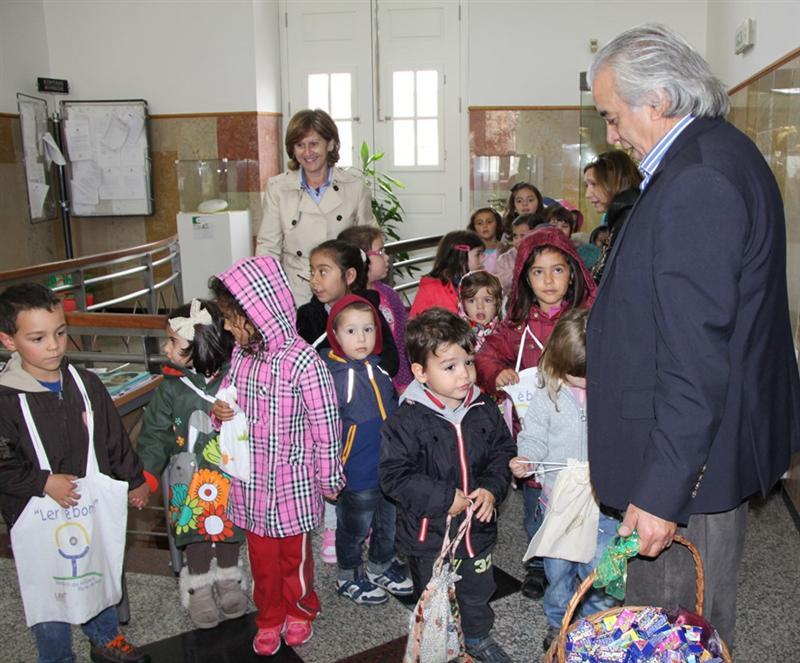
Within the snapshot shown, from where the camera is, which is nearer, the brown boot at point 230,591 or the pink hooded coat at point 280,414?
the pink hooded coat at point 280,414

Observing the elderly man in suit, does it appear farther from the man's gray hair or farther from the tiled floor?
the tiled floor

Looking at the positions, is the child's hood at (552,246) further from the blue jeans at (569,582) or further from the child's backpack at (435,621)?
the child's backpack at (435,621)

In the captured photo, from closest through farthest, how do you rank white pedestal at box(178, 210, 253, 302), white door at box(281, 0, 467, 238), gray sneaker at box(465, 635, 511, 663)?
gray sneaker at box(465, 635, 511, 663) < white pedestal at box(178, 210, 253, 302) < white door at box(281, 0, 467, 238)

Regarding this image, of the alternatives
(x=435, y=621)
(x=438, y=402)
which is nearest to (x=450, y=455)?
(x=438, y=402)

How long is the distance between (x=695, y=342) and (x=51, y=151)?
320 inches

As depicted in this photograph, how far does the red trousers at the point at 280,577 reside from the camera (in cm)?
224

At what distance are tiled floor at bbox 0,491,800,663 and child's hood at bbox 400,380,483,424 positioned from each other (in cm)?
74

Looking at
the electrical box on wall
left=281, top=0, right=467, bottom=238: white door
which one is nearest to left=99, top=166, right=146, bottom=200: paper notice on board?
left=281, top=0, right=467, bottom=238: white door

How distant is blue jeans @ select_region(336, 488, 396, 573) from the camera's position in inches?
97.0

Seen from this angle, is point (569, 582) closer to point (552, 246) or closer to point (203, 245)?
point (552, 246)

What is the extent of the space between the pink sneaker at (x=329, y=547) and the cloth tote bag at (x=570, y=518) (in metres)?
0.94

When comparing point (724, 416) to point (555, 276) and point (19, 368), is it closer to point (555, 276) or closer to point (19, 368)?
point (555, 276)

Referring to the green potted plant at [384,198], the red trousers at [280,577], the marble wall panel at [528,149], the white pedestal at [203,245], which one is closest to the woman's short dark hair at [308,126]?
the red trousers at [280,577]

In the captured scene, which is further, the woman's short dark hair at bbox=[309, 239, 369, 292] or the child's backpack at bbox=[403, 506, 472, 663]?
the woman's short dark hair at bbox=[309, 239, 369, 292]
